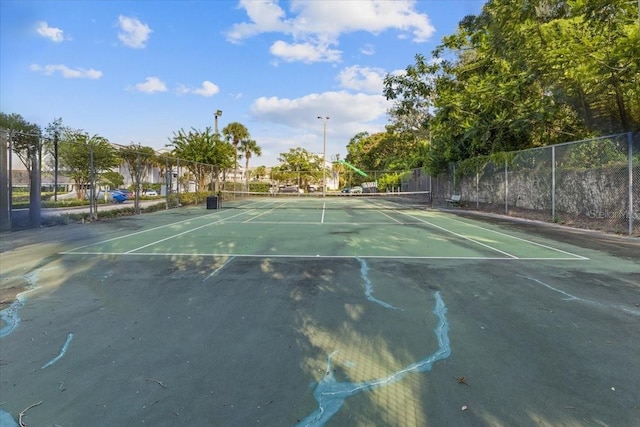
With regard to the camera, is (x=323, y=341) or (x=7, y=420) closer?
(x=7, y=420)

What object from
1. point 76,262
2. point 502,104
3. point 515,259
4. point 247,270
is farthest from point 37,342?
point 502,104

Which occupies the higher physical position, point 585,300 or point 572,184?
point 572,184

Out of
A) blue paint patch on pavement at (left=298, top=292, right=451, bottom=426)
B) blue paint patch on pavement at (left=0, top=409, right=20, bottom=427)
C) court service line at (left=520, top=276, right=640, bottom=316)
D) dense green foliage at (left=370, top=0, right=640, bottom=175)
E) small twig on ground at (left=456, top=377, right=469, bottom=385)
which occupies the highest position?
dense green foliage at (left=370, top=0, right=640, bottom=175)

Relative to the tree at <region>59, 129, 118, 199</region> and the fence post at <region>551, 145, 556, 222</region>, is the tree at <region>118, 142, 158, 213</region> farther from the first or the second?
the fence post at <region>551, 145, 556, 222</region>

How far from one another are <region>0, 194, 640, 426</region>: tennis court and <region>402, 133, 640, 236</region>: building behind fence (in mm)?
5038

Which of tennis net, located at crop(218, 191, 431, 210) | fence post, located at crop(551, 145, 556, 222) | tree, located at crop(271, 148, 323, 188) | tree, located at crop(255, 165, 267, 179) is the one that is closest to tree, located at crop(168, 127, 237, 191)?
tennis net, located at crop(218, 191, 431, 210)

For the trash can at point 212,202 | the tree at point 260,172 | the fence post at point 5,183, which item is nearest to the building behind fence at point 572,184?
the trash can at point 212,202

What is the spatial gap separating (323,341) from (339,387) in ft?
2.89

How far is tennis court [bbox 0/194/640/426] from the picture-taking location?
2.77 meters

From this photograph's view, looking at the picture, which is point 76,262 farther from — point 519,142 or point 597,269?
point 519,142

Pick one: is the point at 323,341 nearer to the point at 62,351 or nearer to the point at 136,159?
the point at 62,351

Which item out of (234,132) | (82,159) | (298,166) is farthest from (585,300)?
(298,166)

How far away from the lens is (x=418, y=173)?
3650 centimetres

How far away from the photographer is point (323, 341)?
3.91 metres
